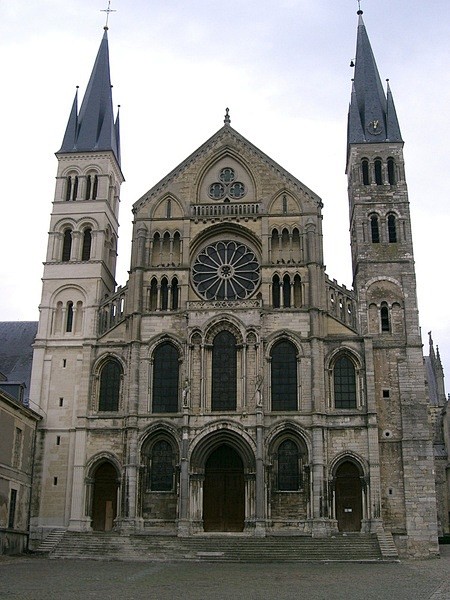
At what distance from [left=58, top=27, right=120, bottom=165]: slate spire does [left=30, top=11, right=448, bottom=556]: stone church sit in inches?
54.6

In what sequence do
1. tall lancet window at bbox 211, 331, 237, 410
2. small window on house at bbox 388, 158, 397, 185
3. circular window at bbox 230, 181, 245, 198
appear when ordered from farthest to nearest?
small window on house at bbox 388, 158, 397, 185, circular window at bbox 230, 181, 245, 198, tall lancet window at bbox 211, 331, 237, 410

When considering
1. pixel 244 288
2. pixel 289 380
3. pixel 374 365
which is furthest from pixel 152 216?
pixel 374 365

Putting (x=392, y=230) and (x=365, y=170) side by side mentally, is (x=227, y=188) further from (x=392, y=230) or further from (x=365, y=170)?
(x=392, y=230)

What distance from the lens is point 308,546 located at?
34.3m

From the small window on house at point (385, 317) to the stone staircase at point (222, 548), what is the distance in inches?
444

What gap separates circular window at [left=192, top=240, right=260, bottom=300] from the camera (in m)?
41.9

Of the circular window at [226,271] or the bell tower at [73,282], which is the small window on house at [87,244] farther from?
the circular window at [226,271]

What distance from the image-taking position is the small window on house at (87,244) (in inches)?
1746

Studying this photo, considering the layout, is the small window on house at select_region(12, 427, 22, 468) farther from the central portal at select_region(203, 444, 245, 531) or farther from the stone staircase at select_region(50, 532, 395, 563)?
the central portal at select_region(203, 444, 245, 531)

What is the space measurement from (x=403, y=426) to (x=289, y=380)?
6.41 meters

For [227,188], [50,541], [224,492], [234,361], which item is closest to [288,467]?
[224,492]

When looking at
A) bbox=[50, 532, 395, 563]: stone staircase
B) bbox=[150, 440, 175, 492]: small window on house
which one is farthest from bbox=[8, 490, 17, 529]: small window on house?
bbox=[150, 440, 175, 492]: small window on house

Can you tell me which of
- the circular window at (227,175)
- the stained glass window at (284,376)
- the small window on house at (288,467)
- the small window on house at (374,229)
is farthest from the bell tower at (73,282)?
the small window on house at (374,229)

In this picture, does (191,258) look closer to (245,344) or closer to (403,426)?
(245,344)
